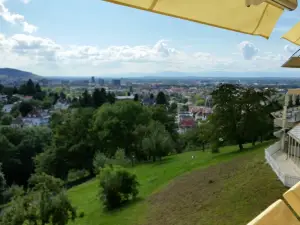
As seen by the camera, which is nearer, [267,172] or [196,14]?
[196,14]

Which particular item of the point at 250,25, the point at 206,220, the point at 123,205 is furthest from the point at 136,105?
the point at 250,25

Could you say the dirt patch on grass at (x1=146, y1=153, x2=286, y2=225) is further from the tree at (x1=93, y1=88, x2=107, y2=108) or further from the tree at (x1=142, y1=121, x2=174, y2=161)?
the tree at (x1=93, y1=88, x2=107, y2=108)

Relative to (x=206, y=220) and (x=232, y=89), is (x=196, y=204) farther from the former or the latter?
(x=232, y=89)

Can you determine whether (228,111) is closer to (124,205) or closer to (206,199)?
(124,205)

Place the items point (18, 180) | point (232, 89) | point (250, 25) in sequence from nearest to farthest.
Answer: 1. point (250, 25)
2. point (232, 89)
3. point (18, 180)

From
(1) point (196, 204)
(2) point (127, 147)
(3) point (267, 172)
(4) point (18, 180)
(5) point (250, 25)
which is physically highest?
(5) point (250, 25)

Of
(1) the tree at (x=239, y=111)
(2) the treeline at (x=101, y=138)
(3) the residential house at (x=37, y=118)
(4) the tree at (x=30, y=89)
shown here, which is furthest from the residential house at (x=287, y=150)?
(4) the tree at (x=30, y=89)

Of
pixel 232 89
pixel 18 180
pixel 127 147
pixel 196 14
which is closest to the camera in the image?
pixel 196 14

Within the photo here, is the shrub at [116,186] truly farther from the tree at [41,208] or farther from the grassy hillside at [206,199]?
the tree at [41,208]
